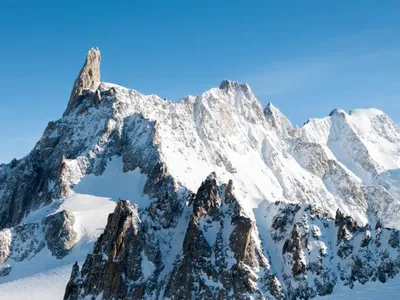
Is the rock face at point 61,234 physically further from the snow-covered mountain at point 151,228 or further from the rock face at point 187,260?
the rock face at point 187,260

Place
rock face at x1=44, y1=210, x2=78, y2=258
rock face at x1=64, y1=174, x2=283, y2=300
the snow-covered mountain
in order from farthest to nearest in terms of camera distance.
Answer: rock face at x1=44, y1=210, x2=78, y2=258 < the snow-covered mountain < rock face at x1=64, y1=174, x2=283, y2=300

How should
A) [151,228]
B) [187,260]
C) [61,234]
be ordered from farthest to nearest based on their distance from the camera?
[61,234]
[151,228]
[187,260]

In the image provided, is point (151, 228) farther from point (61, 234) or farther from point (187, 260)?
point (61, 234)

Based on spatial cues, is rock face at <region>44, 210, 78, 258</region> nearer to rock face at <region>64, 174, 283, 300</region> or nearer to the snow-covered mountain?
the snow-covered mountain

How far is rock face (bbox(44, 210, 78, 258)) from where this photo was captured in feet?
456

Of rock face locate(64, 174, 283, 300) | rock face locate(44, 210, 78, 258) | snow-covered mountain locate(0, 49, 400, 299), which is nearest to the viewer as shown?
rock face locate(64, 174, 283, 300)

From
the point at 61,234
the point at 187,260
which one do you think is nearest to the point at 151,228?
the point at 187,260

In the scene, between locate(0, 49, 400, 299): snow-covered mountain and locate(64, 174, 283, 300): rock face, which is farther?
locate(0, 49, 400, 299): snow-covered mountain

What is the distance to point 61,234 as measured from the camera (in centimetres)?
13988

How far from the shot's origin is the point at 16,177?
172 m

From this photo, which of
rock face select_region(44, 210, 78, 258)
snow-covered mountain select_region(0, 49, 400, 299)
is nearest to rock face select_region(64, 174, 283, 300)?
snow-covered mountain select_region(0, 49, 400, 299)

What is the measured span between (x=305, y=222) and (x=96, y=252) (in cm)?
4902

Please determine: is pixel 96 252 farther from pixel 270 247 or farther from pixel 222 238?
pixel 270 247

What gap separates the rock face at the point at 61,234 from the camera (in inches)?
5468
